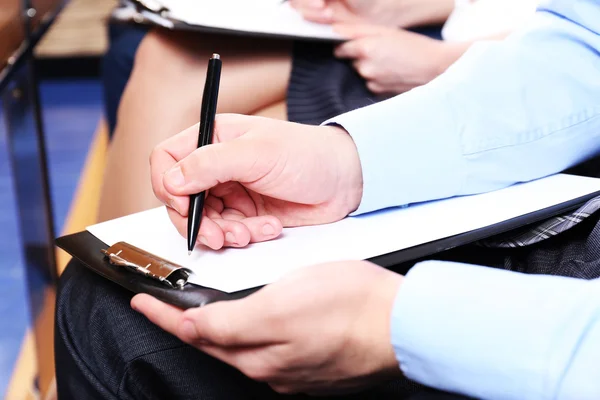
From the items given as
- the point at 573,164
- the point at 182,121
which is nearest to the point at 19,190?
the point at 182,121

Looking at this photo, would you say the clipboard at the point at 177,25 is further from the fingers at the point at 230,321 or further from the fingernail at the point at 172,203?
the fingers at the point at 230,321

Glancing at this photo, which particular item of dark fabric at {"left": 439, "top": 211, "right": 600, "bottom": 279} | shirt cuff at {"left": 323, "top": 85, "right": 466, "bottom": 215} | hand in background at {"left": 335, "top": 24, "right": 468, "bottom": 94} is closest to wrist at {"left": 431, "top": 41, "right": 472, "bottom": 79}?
hand in background at {"left": 335, "top": 24, "right": 468, "bottom": 94}

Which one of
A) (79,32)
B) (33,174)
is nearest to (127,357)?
(33,174)

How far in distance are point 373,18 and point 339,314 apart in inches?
25.0

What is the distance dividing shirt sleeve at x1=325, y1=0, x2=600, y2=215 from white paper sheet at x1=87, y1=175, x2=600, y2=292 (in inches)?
0.9

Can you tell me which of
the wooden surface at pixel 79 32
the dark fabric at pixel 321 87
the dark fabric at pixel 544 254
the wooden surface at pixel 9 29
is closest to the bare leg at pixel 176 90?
the dark fabric at pixel 321 87

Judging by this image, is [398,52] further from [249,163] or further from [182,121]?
[249,163]

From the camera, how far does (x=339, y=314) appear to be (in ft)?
→ 1.52

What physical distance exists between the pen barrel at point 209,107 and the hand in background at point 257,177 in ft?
0.05

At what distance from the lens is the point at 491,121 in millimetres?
659

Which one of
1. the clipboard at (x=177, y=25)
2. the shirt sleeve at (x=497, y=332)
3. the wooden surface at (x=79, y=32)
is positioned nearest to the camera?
the shirt sleeve at (x=497, y=332)

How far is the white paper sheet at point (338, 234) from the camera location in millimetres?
510

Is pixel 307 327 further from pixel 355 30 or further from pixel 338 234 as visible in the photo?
pixel 355 30

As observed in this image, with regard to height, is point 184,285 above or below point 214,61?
below
